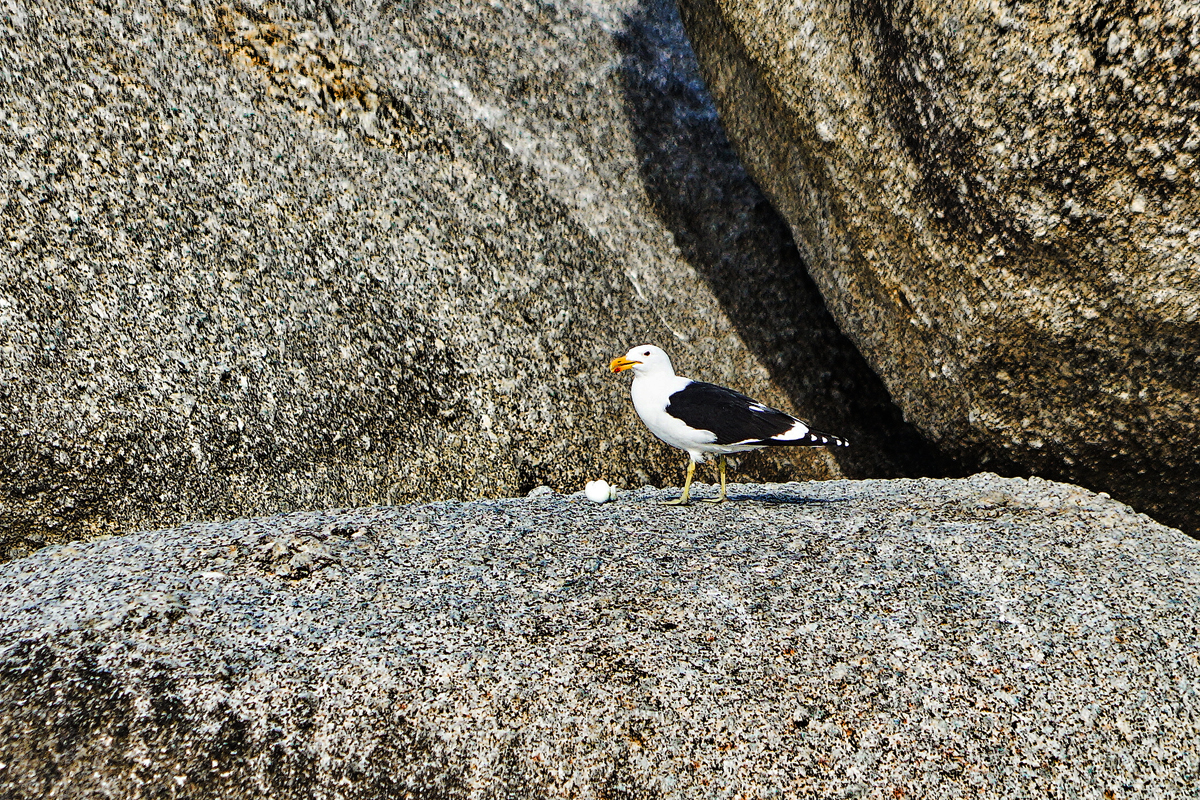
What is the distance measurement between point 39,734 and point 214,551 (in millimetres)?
1099

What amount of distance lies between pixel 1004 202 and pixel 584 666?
307 cm

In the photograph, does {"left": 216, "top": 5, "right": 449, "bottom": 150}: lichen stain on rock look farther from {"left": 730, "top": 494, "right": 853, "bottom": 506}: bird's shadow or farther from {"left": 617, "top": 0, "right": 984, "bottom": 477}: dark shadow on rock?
{"left": 730, "top": 494, "right": 853, "bottom": 506}: bird's shadow

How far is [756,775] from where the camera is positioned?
2668 millimetres

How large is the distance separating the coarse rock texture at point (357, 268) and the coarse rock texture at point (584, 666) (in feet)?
2.57

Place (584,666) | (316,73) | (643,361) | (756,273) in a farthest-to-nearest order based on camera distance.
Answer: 1. (756,273)
2. (316,73)
3. (643,361)
4. (584,666)

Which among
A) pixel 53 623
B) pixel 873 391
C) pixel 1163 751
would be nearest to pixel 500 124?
pixel 873 391

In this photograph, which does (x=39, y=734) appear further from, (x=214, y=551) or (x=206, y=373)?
(x=206, y=373)

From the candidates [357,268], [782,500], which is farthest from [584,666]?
[357,268]

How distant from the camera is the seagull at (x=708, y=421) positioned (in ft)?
14.7

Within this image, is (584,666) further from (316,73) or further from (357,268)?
(316,73)

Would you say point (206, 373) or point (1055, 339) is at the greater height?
point (206, 373)

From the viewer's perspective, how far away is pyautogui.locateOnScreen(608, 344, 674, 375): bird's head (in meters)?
4.82

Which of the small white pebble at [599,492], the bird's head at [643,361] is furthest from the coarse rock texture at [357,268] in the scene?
the bird's head at [643,361]

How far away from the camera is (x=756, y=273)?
6.66m
